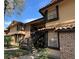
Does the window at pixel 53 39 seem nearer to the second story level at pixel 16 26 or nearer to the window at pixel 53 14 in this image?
the window at pixel 53 14

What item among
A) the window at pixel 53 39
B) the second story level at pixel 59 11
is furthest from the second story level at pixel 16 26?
the window at pixel 53 39

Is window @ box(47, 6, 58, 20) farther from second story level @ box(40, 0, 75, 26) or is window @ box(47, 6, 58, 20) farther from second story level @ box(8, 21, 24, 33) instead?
second story level @ box(8, 21, 24, 33)

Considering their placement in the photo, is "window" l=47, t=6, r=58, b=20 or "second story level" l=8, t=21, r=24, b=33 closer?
"window" l=47, t=6, r=58, b=20

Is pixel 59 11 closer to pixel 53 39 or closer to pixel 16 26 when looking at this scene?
pixel 53 39

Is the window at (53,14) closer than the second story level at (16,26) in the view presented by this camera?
Yes

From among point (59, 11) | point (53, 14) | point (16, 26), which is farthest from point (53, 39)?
point (16, 26)

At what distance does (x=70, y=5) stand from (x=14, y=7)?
227 inches

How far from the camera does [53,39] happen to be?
1009cm

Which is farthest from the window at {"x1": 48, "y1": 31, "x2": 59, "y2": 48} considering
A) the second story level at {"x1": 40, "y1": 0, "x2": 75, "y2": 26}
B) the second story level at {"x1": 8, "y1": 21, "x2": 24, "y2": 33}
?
the second story level at {"x1": 8, "y1": 21, "x2": 24, "y2": 33}

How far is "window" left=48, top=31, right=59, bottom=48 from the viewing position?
9.56 meters

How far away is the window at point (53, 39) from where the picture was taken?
9.56m

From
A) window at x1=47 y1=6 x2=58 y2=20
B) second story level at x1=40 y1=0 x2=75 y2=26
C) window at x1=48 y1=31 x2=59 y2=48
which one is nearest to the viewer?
second story level at x1=40 y1=0 x2=75 y2=26
